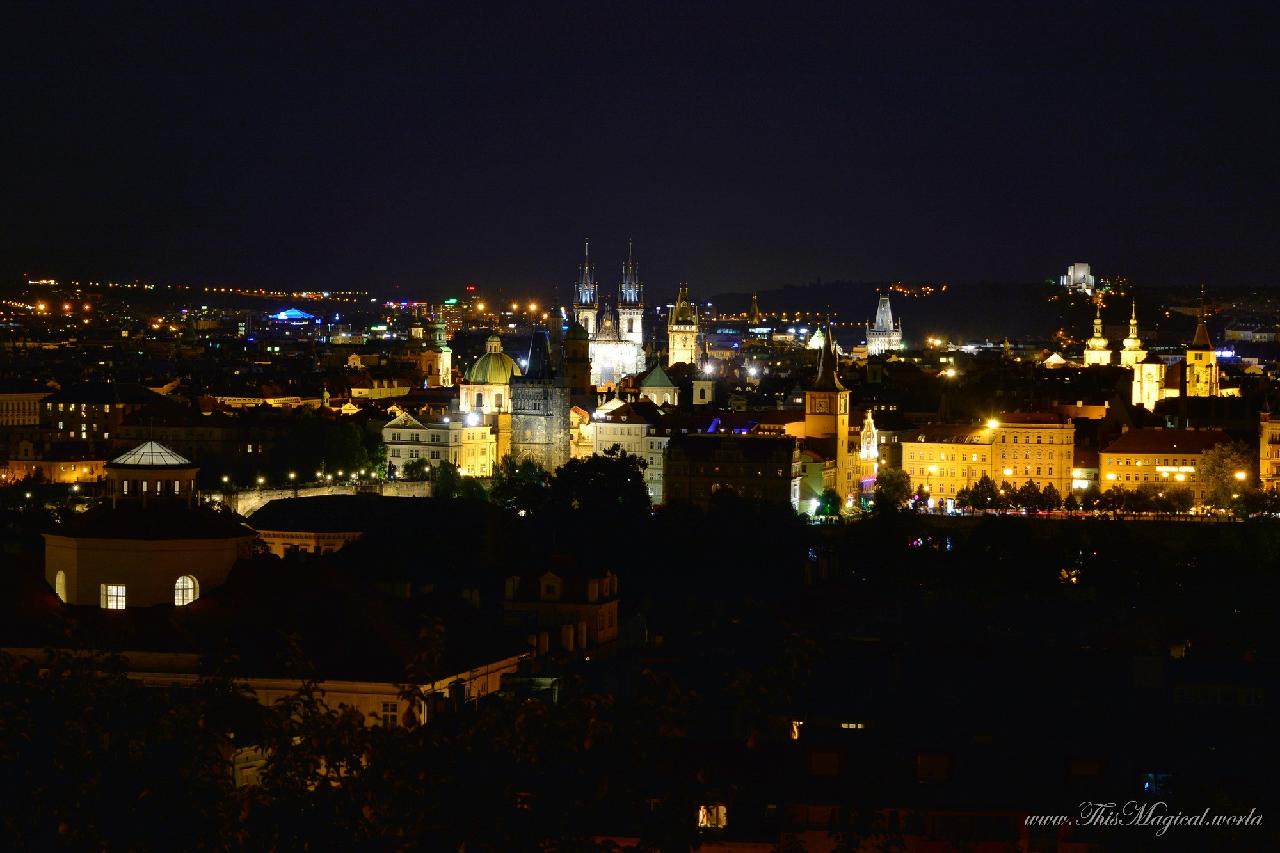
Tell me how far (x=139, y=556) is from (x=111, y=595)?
545 mm

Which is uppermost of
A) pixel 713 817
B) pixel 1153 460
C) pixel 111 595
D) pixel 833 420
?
pixel 833 420

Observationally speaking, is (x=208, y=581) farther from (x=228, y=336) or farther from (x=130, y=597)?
(x=228, y=336)

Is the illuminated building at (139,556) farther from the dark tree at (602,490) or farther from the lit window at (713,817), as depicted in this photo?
the dark tree at (602,490)

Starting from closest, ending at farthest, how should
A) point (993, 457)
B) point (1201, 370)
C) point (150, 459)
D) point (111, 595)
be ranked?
1. point (111, 595)
2. point (150, 459)
3. point (993, 457)
4. point (1201, 370)

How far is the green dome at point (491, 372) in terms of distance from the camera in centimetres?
7469

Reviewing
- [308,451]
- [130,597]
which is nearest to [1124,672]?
[130,597]

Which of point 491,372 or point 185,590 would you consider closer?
point 185,590

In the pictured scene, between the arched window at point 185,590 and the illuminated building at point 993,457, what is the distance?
1622 inches

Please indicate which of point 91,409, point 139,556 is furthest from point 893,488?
point 139,556

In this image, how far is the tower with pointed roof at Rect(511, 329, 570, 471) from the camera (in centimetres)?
7300

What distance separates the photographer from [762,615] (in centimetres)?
4203

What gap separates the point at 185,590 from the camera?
31156 millimetres

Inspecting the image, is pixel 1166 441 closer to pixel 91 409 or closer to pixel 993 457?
pixel 993 457

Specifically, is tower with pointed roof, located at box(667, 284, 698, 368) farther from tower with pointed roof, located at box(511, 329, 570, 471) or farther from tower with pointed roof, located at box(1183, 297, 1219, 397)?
tower with pointed roof, located at box(511, 329, 570, 471)
